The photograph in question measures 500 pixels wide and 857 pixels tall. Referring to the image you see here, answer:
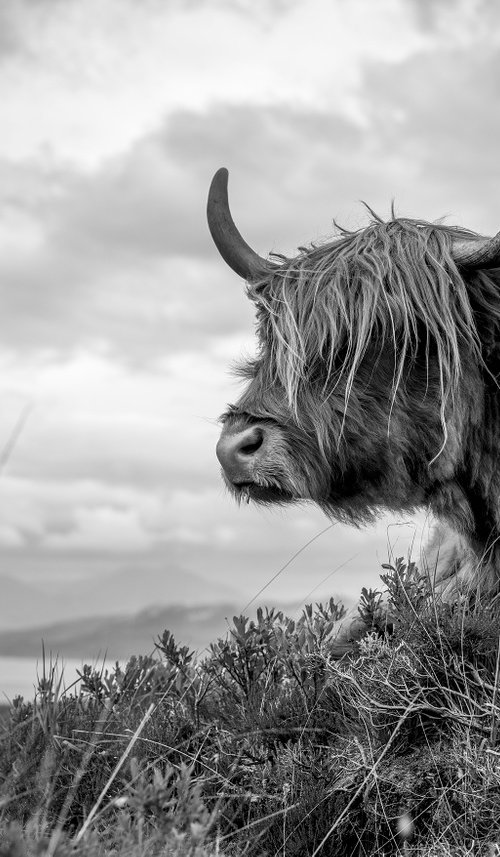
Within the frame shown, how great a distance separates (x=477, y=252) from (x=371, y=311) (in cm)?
53

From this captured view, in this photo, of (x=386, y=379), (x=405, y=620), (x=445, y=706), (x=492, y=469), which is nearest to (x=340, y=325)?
(x=386, y=379)

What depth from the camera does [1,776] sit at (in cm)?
436

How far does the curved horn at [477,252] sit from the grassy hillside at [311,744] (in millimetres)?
1365

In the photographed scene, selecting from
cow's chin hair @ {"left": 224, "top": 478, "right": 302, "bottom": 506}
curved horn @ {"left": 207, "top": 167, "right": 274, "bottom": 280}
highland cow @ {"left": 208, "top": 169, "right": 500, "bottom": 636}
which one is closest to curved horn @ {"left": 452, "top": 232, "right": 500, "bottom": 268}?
highland cow @ {"left": 208, "top": 169, "right": 500, "bottom": 636}

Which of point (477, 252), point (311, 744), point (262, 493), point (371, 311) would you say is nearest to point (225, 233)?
point (371, 311)

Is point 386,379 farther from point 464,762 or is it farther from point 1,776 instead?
point 1,776

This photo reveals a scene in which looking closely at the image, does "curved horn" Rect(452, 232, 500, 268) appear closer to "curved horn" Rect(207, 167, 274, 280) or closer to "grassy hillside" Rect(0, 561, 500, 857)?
"curved horn" Rect(207, 167, 274, 280)

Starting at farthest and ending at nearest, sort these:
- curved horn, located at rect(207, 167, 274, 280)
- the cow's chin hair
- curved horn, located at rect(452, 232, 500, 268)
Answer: curved horn, located at rect(207, 167, 274, 280), curved horn, located at rect(452, 232, 500, 268), the cow's chin hair

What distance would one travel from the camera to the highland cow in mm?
4277

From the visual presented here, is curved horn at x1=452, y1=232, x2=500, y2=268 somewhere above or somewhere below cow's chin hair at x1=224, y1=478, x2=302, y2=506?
above

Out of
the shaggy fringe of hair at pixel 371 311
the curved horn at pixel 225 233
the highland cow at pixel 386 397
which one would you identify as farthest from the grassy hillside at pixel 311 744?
the curved horn at pixel 225 233

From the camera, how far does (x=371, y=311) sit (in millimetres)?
4434

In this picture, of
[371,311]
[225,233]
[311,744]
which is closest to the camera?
[311,744]

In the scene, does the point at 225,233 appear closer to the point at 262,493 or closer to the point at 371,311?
the point at 371,311
